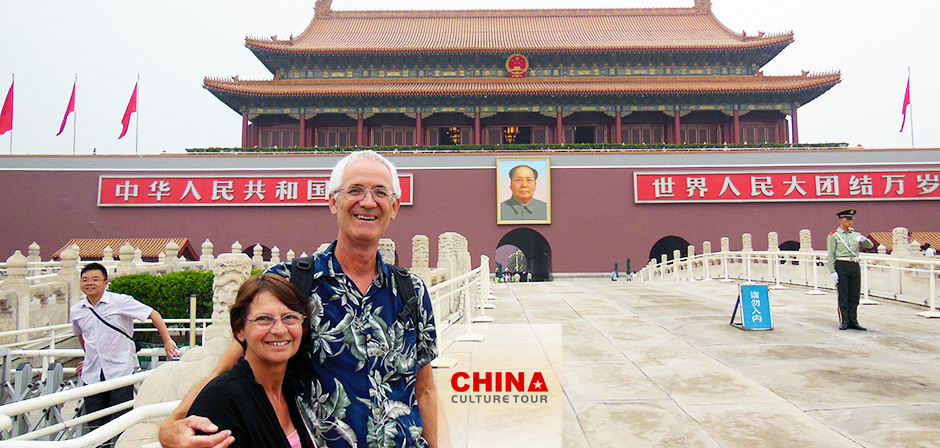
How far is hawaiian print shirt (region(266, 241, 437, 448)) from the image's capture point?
60.1 inches

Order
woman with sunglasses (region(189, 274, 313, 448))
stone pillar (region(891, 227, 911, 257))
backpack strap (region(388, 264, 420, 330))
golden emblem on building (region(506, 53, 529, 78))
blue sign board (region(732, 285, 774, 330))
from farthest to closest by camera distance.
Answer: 1. golden emblem on building (region(506, 53, 529, 78))
2. stone pillar (region(891, 227, 911, 257))
3. blue sign board (region(732, 285, 774, 330))
4. backpack strap (region(388, 264, 420, 330))
5. woman with sunglasses (region(189, 274, 313, 448))

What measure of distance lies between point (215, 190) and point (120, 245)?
12.1 ft

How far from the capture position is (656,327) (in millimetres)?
7078

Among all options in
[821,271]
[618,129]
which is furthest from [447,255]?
[618,129]

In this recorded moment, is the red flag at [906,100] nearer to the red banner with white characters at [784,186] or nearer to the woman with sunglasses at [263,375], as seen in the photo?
the red banner with white characters at [784,186]

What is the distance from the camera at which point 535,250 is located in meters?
25.3

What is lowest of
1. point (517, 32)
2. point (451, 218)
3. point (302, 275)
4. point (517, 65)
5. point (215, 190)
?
point (302, 275)

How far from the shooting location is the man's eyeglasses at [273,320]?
1462 millimetres

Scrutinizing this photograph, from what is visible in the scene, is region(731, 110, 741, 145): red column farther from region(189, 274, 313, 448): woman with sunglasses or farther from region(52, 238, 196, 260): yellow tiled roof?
region(189, 274, 313, 448): woman with sunglasses

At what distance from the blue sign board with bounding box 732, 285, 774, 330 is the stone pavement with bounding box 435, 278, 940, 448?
0.54 feet

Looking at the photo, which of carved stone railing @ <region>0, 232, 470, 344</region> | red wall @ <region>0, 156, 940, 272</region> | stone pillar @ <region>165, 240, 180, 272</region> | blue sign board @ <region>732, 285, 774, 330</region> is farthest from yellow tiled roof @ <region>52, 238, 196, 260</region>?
blue sign board @ <region>732, 285, 774, 330</region>

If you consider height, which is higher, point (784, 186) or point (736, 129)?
point (736, 129)

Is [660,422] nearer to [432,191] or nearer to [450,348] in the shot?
[450,348]

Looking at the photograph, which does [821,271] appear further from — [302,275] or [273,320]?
[273,320]
